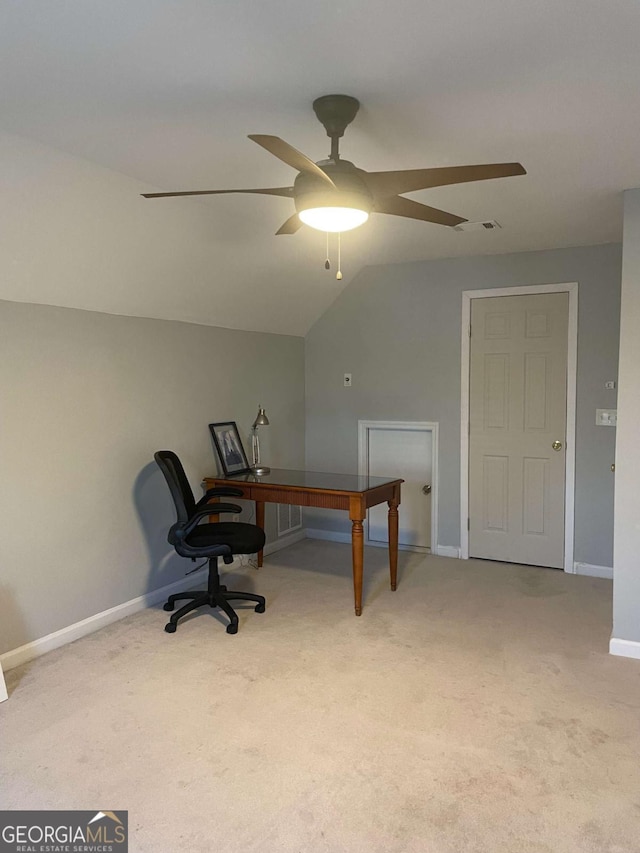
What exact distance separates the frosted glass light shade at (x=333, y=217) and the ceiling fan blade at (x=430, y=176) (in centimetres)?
10

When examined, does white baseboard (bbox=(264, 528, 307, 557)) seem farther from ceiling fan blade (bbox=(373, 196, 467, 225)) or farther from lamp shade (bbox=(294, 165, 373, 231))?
lamp shade (bbox=(294, 165, 373, 231))

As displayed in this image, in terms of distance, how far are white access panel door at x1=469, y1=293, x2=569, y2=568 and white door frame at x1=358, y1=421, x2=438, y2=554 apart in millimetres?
277

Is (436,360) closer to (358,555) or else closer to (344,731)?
(358,555)

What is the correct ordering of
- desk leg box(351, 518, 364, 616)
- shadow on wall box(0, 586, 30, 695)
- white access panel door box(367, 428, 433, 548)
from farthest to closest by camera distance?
white access panel door box(367, 428, 433, 548) → desk leg box(351, 518, 364, 616) → shadow on wall box(0, 586, 30, 695)

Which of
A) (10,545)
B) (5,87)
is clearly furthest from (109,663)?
(5,87)

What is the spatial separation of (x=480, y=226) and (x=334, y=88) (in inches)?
74.7

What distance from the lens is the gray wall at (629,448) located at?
2855mm

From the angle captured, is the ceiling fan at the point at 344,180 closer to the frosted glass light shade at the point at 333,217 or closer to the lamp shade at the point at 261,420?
the frosted glass light shade at the point at 333,217

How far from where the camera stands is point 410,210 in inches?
86.4

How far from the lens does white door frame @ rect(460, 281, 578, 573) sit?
4.10 meters

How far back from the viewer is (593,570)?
4.15m

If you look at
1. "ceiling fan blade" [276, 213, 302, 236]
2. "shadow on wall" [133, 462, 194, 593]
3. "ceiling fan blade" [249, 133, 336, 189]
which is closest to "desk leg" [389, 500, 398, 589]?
"shadow on wall" [133, 462, 194, 593]

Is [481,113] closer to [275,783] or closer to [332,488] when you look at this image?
[332,488]

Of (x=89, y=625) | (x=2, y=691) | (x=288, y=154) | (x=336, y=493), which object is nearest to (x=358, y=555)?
(x=336, y=493)
